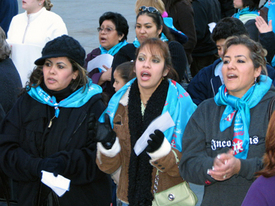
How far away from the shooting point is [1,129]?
145 inches

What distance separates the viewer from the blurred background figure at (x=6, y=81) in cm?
452

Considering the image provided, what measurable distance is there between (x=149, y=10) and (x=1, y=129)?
211 cm

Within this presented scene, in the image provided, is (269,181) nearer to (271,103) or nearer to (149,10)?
(271,103)

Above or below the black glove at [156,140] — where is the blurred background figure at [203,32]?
above

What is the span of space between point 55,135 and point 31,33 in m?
2.35

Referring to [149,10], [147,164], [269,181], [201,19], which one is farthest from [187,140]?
[201,19]

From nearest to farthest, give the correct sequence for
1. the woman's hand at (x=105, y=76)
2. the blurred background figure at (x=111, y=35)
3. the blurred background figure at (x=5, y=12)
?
the woman's hand at (x=105, y=76) < the blurred background figure at (x=111, y=35) < the blurred background figure at (x=5, y=12)

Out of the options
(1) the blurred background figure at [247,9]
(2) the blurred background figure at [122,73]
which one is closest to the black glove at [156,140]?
(2) the blurred background figure at [122,73]

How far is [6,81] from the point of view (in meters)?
4.55

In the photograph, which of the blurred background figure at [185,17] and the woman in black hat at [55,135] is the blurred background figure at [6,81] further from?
the blurred background figure at [185,17]

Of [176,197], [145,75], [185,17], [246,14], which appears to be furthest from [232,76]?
[185,17]

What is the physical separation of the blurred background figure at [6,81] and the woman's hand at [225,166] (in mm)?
2435

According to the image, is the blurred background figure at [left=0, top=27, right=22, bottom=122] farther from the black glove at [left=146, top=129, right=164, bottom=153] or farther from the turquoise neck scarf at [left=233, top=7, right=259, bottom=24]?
the turquoise neck scarf at [left=233, top=7, right=259, bottom=24]

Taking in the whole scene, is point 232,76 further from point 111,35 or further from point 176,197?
point 111,35
